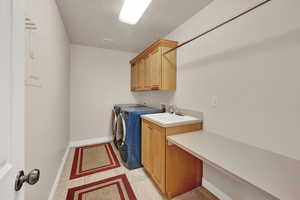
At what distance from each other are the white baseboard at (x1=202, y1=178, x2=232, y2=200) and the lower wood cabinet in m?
0.07

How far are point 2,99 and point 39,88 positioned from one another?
82cm

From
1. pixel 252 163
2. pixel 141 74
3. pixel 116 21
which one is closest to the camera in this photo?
pixel 252 163

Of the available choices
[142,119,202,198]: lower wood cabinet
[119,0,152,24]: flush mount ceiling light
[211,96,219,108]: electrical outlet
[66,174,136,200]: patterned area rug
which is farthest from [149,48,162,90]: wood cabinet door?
[66,174,136,200]: patterned area rug

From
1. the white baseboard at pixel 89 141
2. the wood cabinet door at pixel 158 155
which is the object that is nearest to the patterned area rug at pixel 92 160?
the white baseboard at pixel 89 141

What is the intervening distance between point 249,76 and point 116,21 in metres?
1.96

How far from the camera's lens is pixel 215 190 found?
1.50 meters

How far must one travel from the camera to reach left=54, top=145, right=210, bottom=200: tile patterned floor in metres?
1.52

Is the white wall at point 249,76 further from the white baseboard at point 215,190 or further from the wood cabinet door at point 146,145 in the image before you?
the wood cabinet door at point 146,145

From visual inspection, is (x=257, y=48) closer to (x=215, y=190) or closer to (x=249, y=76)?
(x=249, y=76)

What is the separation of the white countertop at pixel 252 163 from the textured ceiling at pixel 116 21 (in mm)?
1679

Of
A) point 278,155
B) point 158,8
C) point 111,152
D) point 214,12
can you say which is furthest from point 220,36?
point 111,152

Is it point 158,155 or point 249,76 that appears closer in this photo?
point 249,76

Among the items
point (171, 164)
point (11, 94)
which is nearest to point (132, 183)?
point (171, 164)

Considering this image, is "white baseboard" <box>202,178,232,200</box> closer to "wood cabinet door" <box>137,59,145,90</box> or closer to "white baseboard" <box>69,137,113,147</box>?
"wood cabinet door" <box>137,59,145,90</box>
